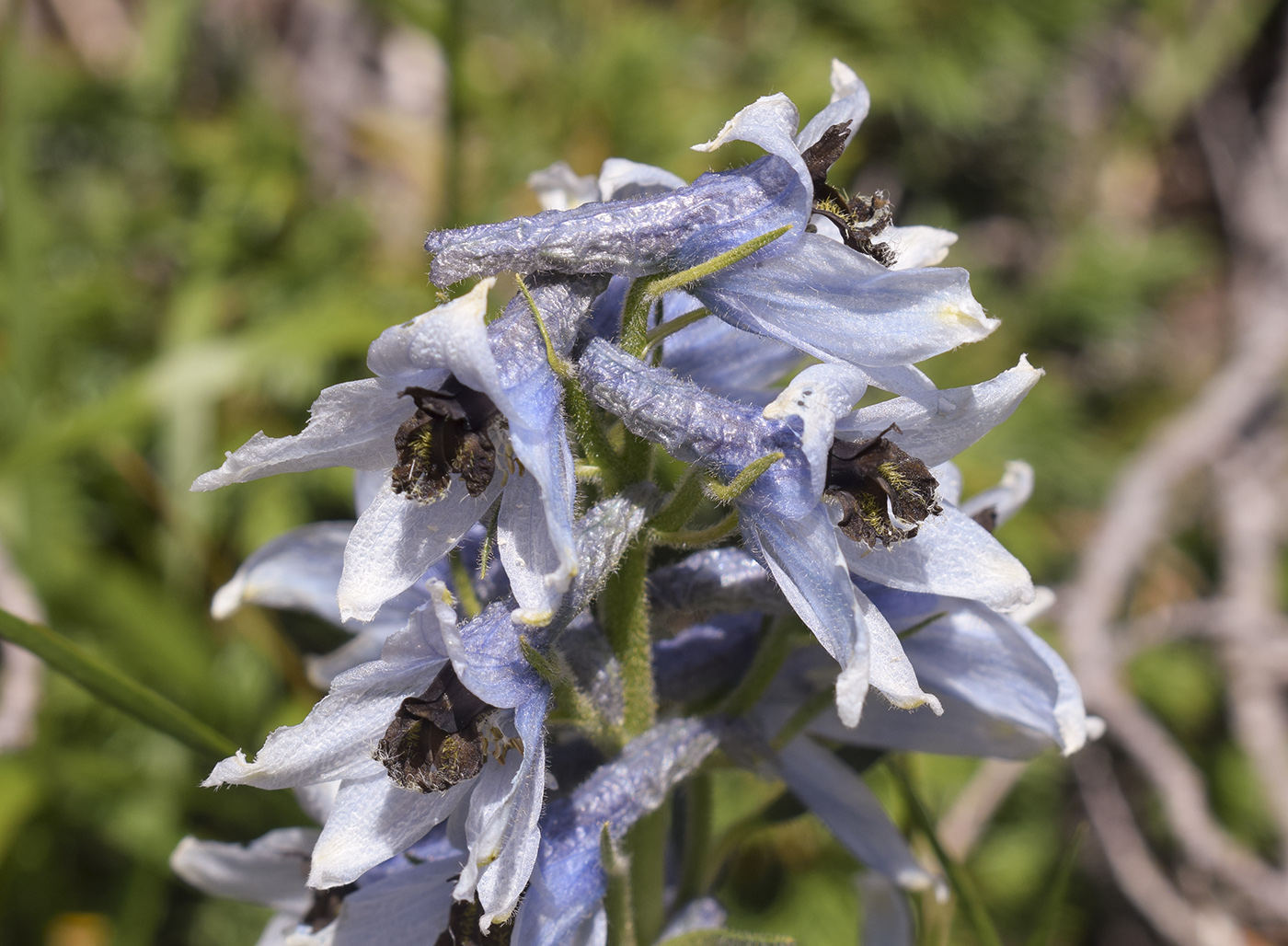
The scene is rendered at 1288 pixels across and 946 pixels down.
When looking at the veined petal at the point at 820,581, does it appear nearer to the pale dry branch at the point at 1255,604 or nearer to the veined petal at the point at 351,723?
the veined petal at the point at 351,723

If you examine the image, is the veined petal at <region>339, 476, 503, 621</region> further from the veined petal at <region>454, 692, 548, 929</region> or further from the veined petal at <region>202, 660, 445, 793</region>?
the veined petal at <region>454, 692, 548, 929</region>

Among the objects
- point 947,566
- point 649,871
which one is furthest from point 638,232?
point 649,871

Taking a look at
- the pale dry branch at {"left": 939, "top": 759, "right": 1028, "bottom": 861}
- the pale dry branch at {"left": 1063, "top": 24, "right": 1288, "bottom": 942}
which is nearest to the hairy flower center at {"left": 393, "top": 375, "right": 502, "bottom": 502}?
the pale dry branch at {"left": 939, "top": 759, "right": 1028, "bottom": 861}

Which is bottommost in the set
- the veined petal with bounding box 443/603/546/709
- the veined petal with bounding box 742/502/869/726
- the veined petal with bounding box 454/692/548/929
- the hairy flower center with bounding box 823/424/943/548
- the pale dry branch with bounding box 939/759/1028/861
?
the pale dry branch with bounding box 939/759/1028/861

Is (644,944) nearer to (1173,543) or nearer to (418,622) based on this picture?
(418,622)

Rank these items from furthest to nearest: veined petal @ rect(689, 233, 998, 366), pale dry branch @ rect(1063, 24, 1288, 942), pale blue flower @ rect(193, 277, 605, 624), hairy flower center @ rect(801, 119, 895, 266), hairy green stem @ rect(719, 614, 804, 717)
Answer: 1. pale dry branch @ rect(1063, 24, 1288, 942)
2. hairy green stem @ rect(719, 614, 804, 717)
3. hairy flower center @ rect(801, 119, 895, 266)
4. veined petal @ rect(689, 233, 998, 366)
5. pale blue flower @ rect(193, 277, 605, 624)

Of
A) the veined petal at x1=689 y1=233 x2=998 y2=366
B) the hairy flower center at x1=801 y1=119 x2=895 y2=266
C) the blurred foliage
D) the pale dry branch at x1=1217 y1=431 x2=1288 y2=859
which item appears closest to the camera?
the veined petal at x1=689 y1=233 x2=998 y2=366
